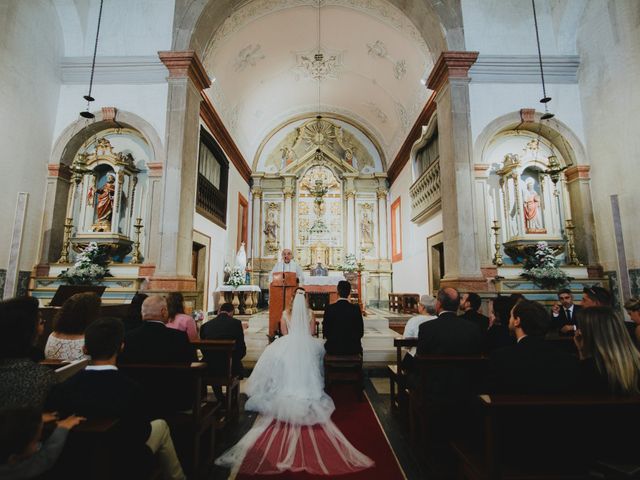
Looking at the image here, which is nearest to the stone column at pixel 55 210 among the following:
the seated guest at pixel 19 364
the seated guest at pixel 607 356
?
the seated guest at pixel 19 364

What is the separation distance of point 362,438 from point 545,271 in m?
4.57

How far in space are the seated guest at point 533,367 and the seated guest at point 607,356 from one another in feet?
0.29

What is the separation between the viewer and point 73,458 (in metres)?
1.30

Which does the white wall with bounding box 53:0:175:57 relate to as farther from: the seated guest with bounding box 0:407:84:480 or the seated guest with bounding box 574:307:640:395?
the seated guest with bounding box 574:307:640:395

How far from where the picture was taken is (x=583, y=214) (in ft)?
20.9

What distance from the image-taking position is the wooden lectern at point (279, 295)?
573cm

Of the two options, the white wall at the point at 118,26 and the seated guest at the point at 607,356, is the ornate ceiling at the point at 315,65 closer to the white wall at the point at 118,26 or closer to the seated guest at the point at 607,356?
the white wall at the point at 118,26

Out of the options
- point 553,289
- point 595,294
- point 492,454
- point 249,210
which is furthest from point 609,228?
point 249,210

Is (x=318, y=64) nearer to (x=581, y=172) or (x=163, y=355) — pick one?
(x=581, y=172)

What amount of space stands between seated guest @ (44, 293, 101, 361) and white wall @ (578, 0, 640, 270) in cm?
711

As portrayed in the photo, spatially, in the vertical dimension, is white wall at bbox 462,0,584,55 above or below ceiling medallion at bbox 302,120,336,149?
below

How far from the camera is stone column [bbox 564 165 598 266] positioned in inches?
247

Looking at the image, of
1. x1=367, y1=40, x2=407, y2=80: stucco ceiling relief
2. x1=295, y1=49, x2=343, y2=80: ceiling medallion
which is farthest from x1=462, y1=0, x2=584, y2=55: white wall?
x1=295, y1=49, x2=343, y2=80: ceiling medallion

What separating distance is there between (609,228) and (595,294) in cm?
350
